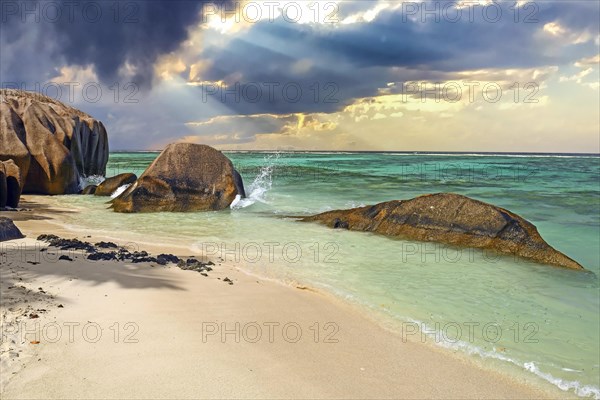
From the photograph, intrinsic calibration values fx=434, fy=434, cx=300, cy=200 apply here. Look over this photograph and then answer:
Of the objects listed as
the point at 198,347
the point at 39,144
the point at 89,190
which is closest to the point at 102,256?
the point at 198,347

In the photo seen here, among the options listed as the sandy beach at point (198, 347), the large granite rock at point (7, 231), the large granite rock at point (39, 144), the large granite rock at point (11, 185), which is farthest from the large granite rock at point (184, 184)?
the sandy beach at point (198, 347)

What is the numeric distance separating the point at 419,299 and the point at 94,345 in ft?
13.8

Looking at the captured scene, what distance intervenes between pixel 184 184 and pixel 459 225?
29.8ft

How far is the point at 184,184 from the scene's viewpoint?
584 inches

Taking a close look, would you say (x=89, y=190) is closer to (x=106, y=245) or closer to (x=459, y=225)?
(x=106, y=245)

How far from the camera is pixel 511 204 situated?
63.7 ft

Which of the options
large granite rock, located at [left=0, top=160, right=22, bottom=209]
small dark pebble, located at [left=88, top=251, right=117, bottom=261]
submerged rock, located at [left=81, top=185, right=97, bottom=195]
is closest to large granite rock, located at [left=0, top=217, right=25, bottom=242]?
small dark pebble, located at [left=88, top=251, right=117, bottom=261]

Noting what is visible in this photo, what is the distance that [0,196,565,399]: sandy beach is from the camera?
3301 mm

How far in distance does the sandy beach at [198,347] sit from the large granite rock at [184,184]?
8566 millimetres

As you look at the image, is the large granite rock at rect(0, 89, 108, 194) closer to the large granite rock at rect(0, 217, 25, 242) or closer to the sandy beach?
the large granite rock at rect(0, 217, 25, 242)

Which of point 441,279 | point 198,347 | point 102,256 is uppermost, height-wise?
point 102,256

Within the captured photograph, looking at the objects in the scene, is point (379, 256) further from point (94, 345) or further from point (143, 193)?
point (143, 193)

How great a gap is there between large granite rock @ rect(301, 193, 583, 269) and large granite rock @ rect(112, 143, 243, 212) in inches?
214

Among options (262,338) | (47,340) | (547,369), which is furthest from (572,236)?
(47,340)
